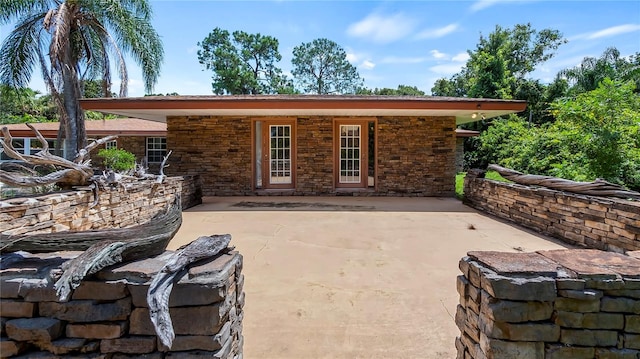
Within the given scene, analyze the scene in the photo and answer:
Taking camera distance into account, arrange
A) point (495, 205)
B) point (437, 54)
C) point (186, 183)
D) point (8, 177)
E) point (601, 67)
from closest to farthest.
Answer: point (8, 177)
point (495, 205)
point (186, 183)
point (601, 67)
point (437, 54)

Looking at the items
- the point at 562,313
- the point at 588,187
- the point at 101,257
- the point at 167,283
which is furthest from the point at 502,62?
the point at 101,257

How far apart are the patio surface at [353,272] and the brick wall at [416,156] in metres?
2.34

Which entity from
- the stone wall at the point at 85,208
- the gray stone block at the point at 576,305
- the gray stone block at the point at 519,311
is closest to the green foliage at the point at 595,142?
the gray stone block at the point at 576,305

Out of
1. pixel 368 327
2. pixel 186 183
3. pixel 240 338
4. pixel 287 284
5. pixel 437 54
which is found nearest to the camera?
pixel 240 338

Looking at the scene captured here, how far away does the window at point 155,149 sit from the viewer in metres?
13.8

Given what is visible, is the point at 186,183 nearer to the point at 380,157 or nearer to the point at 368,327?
the point at 380,157

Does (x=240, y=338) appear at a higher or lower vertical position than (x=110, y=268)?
lower

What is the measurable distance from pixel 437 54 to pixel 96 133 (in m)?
21.7

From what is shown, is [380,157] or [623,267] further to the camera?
[380,157]

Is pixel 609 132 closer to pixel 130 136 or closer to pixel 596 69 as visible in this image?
pixel 130 136

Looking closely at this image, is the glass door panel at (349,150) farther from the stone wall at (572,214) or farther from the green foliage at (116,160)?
the green foliage at (116,160)

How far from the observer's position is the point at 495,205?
6824mm

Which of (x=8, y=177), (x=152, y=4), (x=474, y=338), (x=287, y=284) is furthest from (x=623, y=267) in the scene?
(x=152, y=4)

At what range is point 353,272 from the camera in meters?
3.59
